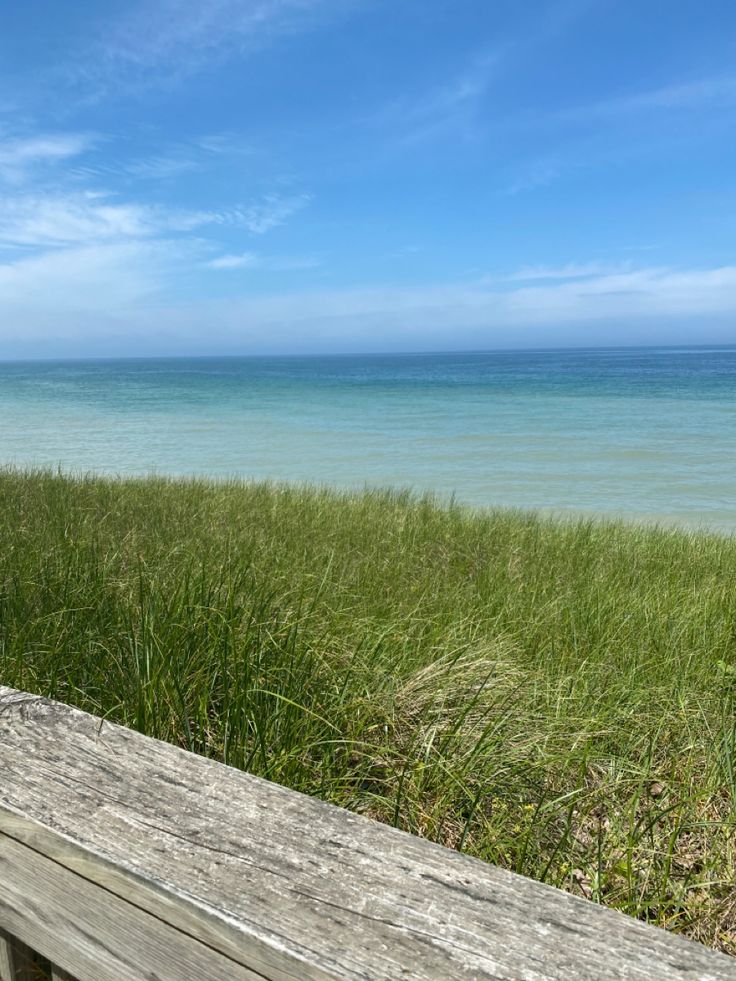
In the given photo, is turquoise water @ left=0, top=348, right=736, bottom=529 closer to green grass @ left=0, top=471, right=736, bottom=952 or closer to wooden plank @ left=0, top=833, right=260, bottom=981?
green grass @ left=0, top=471, right=736, bottom=952

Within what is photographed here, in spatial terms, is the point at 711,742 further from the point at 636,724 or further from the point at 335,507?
the point at 335,507

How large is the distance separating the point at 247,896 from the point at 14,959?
0.53m

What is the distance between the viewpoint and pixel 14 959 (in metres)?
1.16

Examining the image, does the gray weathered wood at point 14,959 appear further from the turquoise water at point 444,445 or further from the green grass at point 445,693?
the turquoise water at point 444,445

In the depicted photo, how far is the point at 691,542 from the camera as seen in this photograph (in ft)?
25.5

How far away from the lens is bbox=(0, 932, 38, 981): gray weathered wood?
3.79 feet

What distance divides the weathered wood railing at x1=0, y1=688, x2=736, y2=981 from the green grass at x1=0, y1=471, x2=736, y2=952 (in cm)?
82

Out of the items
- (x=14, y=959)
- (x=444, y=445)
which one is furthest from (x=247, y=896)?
(x=444, y=445)

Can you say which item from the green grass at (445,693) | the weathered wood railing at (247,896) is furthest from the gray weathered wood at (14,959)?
the green grass at (445,693)

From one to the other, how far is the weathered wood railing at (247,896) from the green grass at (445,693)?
822 mm

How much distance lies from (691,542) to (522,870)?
258 inches

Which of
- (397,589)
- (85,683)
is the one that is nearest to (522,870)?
(85,683)

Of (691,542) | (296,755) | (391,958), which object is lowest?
(691,542)

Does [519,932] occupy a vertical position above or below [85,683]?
above
